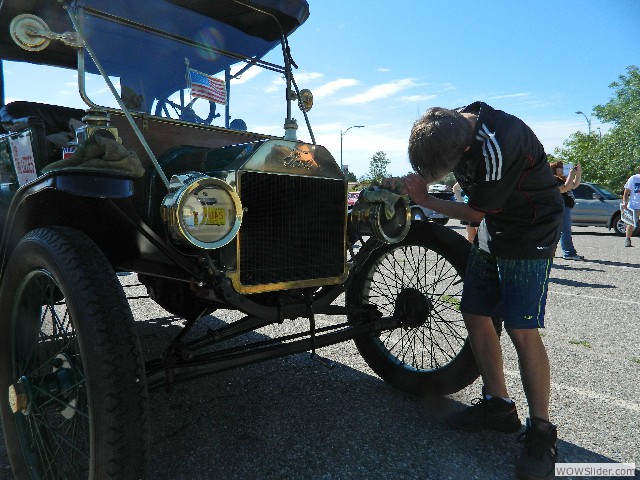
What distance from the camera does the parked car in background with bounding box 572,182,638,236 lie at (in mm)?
14234

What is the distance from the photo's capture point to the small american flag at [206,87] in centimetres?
283

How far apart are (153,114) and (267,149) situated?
950 millimetres

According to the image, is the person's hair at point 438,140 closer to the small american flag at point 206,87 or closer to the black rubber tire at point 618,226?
the small american flag at point 206,87

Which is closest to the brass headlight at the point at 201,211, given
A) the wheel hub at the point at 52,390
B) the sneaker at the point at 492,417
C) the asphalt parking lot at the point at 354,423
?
the wheel hub at the point at 52,390

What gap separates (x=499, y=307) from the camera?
7.43 ft

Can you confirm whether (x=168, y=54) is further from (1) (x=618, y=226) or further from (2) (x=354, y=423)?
(1) (x=618, y=226)

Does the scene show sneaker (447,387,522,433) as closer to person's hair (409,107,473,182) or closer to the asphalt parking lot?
the asphalt parking lot

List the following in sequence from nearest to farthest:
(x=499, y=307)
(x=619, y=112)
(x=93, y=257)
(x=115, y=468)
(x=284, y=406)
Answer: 1. (x=115, y=468)
2. (x=93, y=257)
3. (x=499, y=307)
4. (x=284, y=406)
5. (x=619, y=112)

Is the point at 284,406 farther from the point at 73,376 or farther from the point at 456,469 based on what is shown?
the point at 73,376

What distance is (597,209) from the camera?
48.1 ft

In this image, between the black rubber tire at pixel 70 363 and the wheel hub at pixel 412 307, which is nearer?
the black rubber tire at pixel 70 363

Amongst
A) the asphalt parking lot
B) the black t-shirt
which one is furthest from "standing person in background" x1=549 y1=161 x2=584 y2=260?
the black t-shirt

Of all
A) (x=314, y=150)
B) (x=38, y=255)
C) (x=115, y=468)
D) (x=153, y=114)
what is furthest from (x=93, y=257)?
(x=153, y=114)

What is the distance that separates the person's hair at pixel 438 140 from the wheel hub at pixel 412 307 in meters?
0.77
